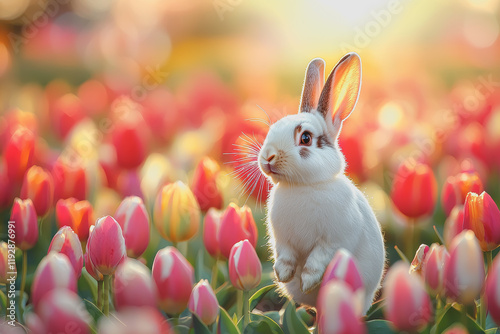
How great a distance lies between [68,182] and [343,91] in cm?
66

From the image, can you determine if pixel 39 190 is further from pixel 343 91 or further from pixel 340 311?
pixel 340 311

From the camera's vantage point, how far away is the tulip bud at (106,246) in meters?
0.89

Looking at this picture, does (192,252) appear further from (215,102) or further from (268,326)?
(215,102)

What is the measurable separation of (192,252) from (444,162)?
814 millimetres

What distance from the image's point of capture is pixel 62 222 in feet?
3.67

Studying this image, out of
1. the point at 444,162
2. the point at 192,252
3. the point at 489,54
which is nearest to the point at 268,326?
the point at 192,252

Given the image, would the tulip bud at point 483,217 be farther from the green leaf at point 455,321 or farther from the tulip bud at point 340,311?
the tulip bud at point 340,311

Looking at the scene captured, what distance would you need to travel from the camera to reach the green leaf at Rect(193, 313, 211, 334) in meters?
0.84

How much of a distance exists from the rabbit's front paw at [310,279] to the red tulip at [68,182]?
0.62 metres

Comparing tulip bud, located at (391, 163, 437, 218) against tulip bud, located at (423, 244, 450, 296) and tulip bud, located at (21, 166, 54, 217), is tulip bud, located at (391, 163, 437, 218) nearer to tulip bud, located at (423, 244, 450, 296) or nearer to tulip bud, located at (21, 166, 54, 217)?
tulip bud, located at (423, 244, 450, 296)

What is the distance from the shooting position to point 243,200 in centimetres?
161

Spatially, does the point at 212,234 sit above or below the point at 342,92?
below

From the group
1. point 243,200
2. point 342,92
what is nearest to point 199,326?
point 342,92

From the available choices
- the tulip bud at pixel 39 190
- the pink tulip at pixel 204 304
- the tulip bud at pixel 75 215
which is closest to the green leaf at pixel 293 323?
the pink tulip at pixel 204 304
